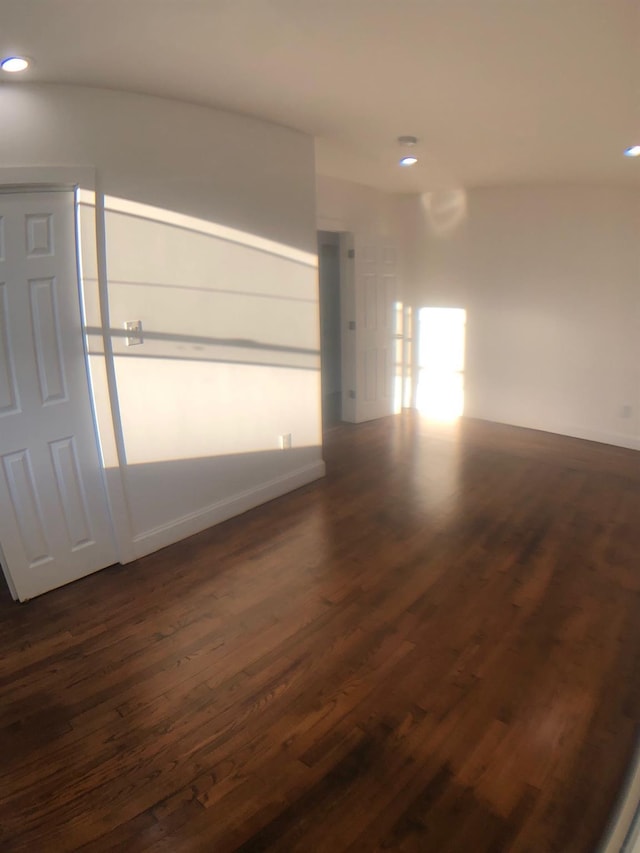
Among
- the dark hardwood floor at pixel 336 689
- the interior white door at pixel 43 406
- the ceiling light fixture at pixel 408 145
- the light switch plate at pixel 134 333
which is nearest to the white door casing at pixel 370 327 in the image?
the ceiling light fixture at pixel 408 145

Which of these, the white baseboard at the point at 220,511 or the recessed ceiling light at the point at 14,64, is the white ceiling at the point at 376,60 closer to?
the recessed ceiling light at the point at 14,64

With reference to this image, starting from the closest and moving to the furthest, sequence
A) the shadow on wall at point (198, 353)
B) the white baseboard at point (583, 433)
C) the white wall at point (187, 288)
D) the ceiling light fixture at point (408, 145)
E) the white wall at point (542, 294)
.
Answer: the white wall at point (187, 288)
the shadow on wall at point (198, 353)
the ceiling light fixture at point (408, 145)
the white wall at point (542, 294)
the white baseboard at point (583, 433)

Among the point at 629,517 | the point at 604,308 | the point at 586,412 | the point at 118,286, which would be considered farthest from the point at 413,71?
the point at 586,412

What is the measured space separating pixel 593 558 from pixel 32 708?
2.98 metres

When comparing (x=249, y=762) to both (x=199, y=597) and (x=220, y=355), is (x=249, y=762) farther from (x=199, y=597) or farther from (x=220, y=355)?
(x=220, y=355)

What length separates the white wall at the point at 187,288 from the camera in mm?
2691

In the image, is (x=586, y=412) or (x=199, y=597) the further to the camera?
(x=586, y=412)

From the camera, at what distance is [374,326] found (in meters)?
5.80

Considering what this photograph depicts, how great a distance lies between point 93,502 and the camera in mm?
2980

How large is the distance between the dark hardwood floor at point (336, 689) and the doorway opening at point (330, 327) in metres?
3.00

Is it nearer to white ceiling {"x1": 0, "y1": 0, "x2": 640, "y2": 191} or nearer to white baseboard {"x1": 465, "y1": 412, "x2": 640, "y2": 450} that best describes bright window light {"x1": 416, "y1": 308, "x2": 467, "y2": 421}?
white baseboard {"x1": 465, "y1": 412, "x2": 640, "y2": 450}

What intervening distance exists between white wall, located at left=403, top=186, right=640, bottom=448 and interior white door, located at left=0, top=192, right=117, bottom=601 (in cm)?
426

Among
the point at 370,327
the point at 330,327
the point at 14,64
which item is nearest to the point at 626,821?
the point at 14,64

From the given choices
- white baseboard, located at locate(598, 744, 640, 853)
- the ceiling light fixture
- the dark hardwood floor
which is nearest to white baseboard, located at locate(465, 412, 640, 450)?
the dark hardwood floor
